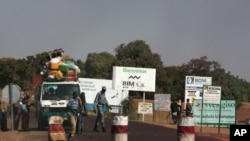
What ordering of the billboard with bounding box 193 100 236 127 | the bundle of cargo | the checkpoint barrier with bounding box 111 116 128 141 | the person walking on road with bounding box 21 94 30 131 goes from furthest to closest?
the billboard with bounding box 193 100 236 127, the person walking on road with bounding box 21 94 30 131, the bundle of cargo, the checkpoint barrier with bounding box 111 116 128 141

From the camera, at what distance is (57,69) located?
29.3m

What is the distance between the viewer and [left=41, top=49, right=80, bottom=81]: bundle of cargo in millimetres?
28906

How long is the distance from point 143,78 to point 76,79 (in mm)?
26517

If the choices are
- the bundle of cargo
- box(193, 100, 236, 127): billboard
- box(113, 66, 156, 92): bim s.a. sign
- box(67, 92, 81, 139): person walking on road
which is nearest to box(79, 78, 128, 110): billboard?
box(113, 66, 156, 92): bim s.a. sign

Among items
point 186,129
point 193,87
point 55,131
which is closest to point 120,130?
point 186,129

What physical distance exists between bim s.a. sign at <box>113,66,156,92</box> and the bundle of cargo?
25.0 metres

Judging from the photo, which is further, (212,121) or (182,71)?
(182,71)

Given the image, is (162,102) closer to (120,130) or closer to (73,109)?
(73,109)

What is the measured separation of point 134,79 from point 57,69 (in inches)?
1046

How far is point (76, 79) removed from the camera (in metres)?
29.6

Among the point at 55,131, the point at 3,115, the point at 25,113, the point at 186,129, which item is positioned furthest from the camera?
the point at 25,113

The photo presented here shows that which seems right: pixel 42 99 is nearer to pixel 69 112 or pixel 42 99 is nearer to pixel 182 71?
pixel 69 112

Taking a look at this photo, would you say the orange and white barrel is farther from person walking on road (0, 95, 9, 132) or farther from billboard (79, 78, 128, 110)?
billboard (79, 78, 128, 110)

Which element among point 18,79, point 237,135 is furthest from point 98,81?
point 237,135
